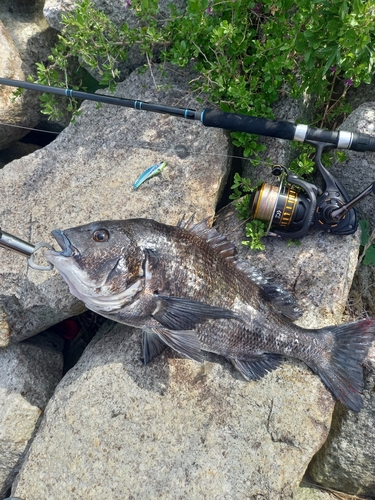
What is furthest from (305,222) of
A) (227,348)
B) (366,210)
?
(227,348)

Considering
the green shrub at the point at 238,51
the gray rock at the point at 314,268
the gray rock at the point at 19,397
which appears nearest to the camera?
the green shrub at the point at 238,51

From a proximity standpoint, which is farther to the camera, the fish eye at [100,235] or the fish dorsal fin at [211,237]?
the fish dorsal fin at [211,237]

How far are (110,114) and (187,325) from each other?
2404 millimetres

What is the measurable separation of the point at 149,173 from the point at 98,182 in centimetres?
52

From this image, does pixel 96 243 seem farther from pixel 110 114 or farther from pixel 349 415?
pixel 349 415

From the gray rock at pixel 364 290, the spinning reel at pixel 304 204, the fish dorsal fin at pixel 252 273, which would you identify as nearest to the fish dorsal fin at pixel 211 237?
the fish dorsal fin at pixel 252 273

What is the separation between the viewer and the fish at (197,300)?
9.70ft

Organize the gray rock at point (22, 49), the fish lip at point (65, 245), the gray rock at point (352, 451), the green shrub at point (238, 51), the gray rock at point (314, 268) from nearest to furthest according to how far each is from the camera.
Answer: the fish lip at point (65, 245) → the green shrub at point (238, 51) → the gray rock at point (352, 451) → the gray rock at point (314, 268) → the gray rock at point (22, 49)

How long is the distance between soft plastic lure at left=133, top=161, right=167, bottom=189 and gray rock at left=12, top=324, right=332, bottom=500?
1.60 metres

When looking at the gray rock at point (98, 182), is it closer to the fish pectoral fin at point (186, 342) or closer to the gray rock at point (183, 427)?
the gray rock at point (183, 427)

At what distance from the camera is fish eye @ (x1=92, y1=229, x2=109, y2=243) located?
2.96m

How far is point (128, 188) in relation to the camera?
3.81m

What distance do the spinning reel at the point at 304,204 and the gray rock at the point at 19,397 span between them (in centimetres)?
264

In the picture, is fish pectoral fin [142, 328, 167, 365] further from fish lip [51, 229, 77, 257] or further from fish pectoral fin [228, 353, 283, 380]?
fish lip [51, 229, 77, 257]
